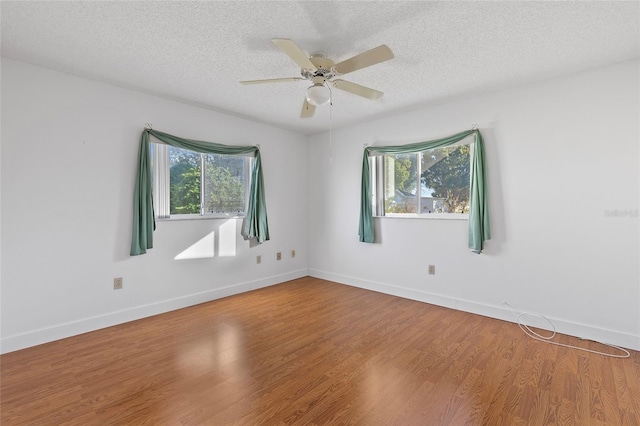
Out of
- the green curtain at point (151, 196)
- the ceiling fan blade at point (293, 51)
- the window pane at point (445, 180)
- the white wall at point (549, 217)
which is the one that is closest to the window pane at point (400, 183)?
the window pane at point (445, 180)

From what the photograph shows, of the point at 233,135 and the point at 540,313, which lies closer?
the point at 540,313

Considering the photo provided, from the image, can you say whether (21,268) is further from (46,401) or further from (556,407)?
(556,407)

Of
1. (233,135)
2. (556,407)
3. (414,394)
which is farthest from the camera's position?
(233,135)

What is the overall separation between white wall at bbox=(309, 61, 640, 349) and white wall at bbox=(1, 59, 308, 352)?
2834 mm

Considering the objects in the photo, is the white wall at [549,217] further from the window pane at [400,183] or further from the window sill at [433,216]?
the window pane at [400,183]

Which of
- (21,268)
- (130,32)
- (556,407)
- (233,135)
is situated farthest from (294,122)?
(556,407)

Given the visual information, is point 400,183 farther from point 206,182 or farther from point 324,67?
point 206,182

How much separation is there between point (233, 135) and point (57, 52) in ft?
6.47

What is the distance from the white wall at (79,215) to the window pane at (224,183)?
27cm

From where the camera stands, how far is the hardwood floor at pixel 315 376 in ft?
5.79

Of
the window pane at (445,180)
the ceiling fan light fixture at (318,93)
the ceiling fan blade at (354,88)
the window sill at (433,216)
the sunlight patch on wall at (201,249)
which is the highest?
the ceiling fan blade at (354,88)

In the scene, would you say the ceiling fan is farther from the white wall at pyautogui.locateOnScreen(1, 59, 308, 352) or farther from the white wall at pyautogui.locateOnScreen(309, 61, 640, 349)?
the white wall at pyautogui.locateOnScreen(1, 59, 308, 352)

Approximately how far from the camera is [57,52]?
242 centimetres

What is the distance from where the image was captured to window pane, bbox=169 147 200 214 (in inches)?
142
